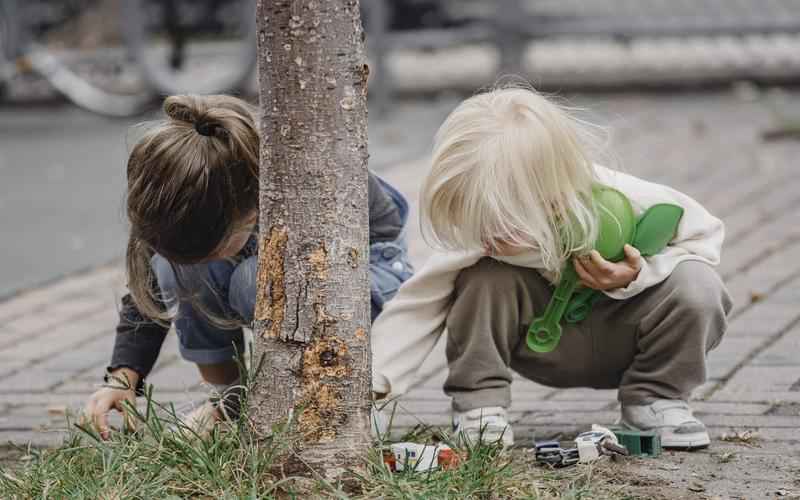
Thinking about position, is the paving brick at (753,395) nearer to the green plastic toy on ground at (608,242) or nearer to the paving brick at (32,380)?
the green plastic toy on ground at (608,242)

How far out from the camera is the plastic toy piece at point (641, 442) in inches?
112

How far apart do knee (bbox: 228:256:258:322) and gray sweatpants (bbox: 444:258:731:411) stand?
0.45 meters

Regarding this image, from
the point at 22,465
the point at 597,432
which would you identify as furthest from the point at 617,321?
the point at 22,465

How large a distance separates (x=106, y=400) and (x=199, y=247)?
444 mm

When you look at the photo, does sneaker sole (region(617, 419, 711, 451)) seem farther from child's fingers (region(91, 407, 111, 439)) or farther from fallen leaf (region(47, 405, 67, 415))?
fallen leaf (region(47, 405, 67, 415))

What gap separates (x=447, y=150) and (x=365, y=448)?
64 cm

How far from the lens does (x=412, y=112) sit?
355 inches

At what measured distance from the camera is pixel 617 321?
2998mm

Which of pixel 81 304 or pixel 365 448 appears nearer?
pixel 365 448

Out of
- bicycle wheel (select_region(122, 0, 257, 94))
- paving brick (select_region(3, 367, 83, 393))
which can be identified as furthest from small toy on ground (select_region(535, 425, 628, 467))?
bicycle wheel (select_region(122, 0, 257, 94))

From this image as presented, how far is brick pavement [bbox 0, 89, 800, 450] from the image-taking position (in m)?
3.29

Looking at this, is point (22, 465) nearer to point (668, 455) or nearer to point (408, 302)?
point (408, 302)

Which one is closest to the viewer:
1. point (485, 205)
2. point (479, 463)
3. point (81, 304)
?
point (479, 463)

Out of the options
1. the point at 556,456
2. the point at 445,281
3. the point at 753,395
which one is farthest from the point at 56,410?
the point at 753,395
